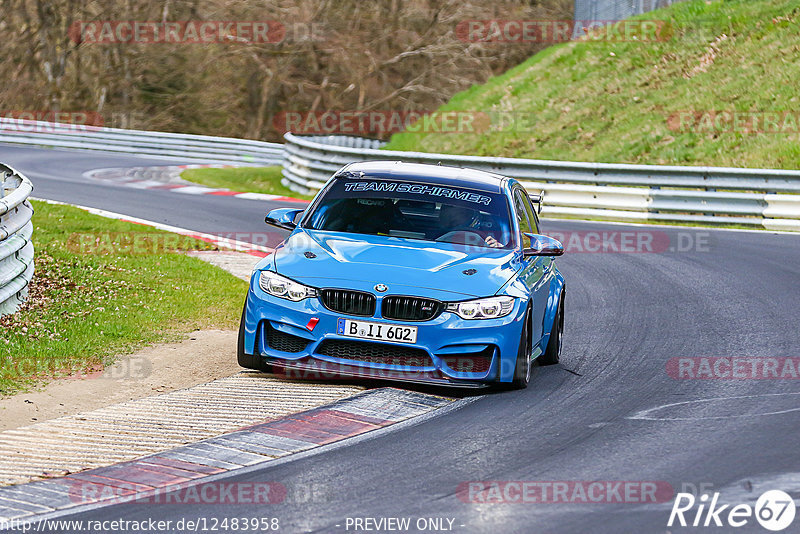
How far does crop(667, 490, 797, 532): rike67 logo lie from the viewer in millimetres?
5438

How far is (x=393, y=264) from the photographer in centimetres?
837

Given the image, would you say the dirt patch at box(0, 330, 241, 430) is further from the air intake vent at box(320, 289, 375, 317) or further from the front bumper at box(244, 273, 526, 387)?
the air intake vent at box(320, 289, 375, 317)

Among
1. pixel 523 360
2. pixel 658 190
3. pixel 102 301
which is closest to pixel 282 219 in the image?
pixel 523 360

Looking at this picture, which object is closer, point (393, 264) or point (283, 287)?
point (283, 287)

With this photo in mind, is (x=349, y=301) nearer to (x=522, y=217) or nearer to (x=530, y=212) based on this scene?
(x=522, y=217)

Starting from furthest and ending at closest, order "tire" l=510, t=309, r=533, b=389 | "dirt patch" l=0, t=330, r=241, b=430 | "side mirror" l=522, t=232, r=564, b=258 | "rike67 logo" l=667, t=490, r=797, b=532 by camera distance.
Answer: "side mirror" l=522, t=232, r=564, b=258 → "tire" l=510, t=309, r=533, b=389 → "dirt patch" l=0, t=330, r=241, b=430 → "rike67 logo" l=667, t=490, r=797, b=532

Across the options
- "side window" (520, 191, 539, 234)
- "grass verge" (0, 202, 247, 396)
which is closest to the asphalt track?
"side window" (520, 191, 539, 234)

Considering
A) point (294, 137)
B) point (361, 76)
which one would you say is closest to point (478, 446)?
point (294, 137)

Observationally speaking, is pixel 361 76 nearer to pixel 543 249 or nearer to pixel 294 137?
pixel 294 137

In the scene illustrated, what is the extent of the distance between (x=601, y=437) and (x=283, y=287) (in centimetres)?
254

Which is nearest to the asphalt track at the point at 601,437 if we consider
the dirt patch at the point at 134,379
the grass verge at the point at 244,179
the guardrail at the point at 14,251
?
the dirt patch at the point at 134,379

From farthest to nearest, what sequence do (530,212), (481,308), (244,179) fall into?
(244,179), (530,212), (481,308)

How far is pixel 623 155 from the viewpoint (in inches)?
1097

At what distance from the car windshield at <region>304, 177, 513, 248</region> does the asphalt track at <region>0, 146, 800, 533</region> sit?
1.29 m
